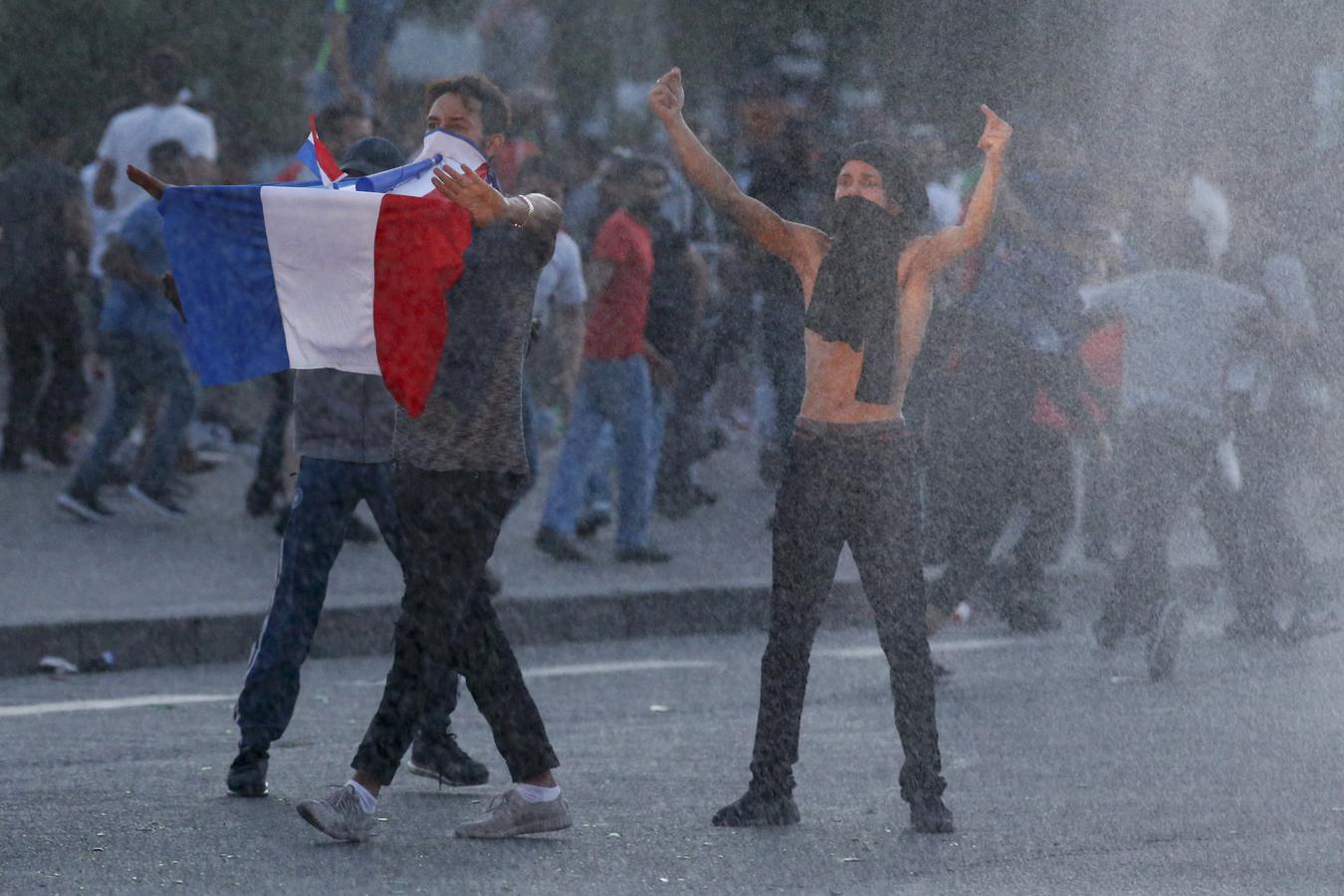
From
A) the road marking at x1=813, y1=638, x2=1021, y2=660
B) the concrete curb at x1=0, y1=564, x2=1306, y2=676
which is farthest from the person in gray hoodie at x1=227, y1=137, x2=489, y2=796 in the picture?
the road marking at x1=813, y1=638, x2=1021, y2=660

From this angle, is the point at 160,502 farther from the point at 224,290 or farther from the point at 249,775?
the point at 224,290

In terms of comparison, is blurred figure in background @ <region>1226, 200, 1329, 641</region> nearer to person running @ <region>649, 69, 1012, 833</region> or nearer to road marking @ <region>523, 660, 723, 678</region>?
road marking @ <region>523, 660, 723, 678</region>

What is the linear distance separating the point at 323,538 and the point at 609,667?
3.09m

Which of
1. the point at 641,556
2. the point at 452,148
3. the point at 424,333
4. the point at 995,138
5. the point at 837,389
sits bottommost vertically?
the point at 641,556

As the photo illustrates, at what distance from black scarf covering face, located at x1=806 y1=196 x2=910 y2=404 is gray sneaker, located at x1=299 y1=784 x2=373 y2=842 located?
5.31 feet

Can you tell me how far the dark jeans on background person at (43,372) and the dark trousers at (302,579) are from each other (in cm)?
667

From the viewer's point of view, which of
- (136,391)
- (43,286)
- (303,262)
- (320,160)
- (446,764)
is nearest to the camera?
(303,262)

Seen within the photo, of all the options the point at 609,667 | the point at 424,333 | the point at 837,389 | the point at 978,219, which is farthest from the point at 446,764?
the point at 609,667

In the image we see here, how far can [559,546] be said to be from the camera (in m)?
11.3

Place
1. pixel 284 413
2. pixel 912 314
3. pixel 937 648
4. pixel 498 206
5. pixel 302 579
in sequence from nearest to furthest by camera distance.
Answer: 1. pixel 498 206
2. pixel 912 314
3. pixel 302 579
4. pixel 937 648
5. pixel 284 413

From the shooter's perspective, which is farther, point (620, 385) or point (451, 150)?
point (620, 385)

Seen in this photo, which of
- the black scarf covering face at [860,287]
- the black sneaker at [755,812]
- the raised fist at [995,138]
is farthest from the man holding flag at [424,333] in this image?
the raised fist at [995,138]

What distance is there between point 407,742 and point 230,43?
1270 centimetres

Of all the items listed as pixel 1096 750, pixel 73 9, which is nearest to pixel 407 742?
pixel 1096 750
